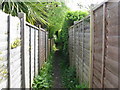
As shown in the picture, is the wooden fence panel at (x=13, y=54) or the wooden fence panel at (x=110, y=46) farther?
the wooden fence panel at (x=13, y=54)

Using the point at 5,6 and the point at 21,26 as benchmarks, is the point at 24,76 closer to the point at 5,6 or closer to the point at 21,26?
the point at 21,26

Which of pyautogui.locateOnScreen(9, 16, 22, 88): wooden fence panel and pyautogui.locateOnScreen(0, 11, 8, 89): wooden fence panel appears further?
pyautogui.locateOnScreen(9, 16, 22, 88): wooden fence panel

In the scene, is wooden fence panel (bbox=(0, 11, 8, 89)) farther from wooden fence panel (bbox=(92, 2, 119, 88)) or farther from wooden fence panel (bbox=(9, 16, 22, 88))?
wooden fence panel (bbox=(92, 2, 119, 88))

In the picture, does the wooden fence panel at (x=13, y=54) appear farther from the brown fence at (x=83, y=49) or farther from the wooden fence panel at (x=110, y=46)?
the brown fence at (x=83, y=49)

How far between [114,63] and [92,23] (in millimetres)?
1310

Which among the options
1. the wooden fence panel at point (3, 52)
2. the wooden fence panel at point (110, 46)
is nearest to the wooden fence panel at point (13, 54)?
the wooden fence panel at point (3, 52)

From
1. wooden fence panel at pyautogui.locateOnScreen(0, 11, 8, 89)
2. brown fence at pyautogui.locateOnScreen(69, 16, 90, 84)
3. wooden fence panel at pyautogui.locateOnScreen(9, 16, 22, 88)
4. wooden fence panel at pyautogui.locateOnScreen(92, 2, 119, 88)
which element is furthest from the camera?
brown fence at pyautogui.locateOnScreen(69, 16, 90, 84)

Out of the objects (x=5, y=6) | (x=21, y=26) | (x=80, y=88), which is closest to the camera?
(x=21, y=26)

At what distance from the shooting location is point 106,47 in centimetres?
213

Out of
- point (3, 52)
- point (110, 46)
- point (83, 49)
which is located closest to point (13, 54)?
point (3, 52)

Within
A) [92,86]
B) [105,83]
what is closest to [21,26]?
[92,86]

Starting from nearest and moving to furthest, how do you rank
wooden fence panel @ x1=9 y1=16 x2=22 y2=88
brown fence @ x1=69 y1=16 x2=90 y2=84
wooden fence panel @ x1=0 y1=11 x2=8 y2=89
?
wooden fence panel @ x1=0 y1=11 x2=8 y2=89 → wooden fence panel @ x1=9 y1=16 x2=22 y2=88 → brown fence @ x1=69 y1=16 x2=90 y2=84

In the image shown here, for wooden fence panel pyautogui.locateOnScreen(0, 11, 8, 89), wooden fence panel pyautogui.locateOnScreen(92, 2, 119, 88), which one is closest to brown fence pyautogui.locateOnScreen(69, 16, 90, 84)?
wooden fence panel pyautogui.locateOnScreen(92, 2, 119, 88)

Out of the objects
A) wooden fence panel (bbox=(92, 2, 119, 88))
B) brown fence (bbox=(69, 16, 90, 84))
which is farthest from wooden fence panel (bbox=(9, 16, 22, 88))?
brown fence (bbox=(69, 16, 90, 84))
